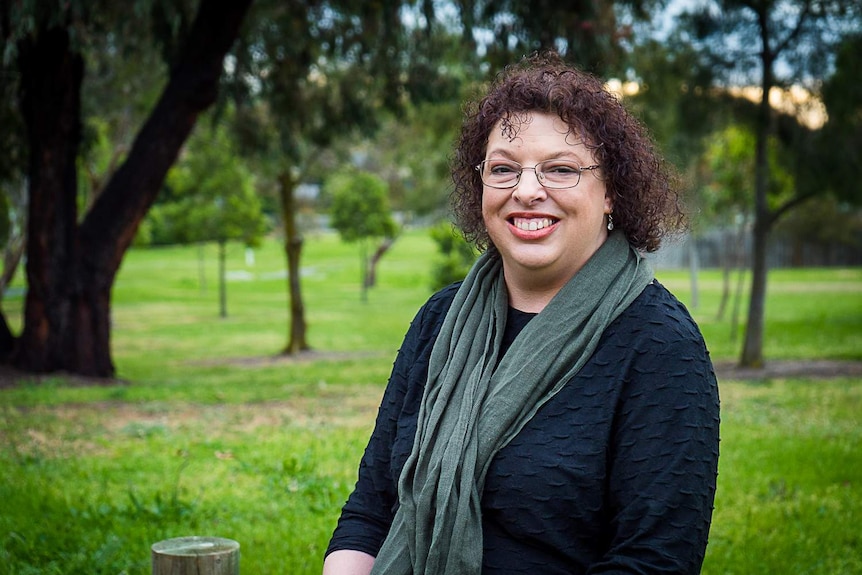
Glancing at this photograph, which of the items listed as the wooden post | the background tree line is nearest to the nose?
the wooden post

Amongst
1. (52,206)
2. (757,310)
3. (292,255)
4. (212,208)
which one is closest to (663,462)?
(52,206)

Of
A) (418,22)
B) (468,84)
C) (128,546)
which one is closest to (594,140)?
(128,546)

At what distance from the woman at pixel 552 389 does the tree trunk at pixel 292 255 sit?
53.0 feet

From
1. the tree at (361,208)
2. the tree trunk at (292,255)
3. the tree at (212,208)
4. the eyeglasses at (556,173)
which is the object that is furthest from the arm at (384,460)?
the tree at (361,208)

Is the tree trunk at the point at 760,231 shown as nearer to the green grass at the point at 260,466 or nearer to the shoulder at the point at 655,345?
the green grass at the point at 260,466

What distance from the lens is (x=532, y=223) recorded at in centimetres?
237

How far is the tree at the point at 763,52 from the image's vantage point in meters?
13.7

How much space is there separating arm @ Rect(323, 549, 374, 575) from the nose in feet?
3.05

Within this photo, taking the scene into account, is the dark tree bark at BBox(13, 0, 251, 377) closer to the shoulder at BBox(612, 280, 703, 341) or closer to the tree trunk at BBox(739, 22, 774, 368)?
the tree trunk at BBox(739, 22, 774, 368)

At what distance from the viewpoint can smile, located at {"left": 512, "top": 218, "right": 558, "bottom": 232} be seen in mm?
2352

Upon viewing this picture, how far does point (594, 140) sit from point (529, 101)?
0.56ft

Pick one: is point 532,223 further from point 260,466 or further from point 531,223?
point 260,466

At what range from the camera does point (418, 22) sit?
14008mm

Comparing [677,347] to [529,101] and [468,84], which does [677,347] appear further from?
[468,84]
